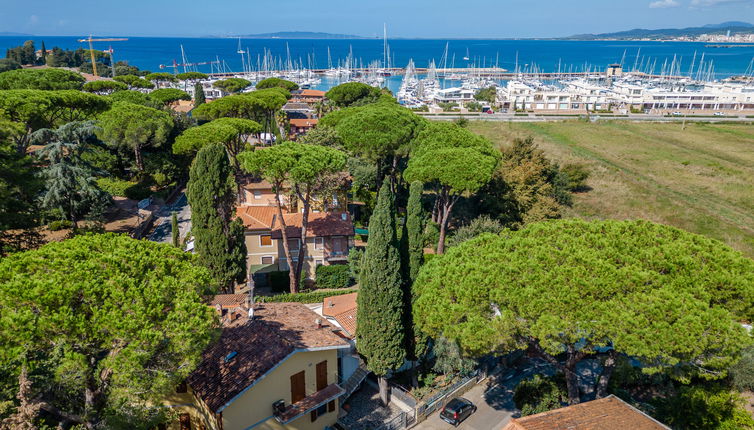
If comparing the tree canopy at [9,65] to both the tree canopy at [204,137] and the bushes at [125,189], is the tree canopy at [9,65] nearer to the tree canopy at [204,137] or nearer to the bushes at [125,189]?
the bushes at [125,189]

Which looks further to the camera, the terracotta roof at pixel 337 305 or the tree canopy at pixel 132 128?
the tree canopy at pixel 132 128

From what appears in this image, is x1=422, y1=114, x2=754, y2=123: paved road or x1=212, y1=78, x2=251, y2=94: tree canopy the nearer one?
x1=422, y1=114, x2=754, y2=123: paved road

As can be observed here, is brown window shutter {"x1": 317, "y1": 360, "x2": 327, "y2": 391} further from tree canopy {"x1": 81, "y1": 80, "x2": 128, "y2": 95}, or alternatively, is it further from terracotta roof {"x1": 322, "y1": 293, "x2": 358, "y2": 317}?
tree canopy {"x1": 81, "y1": 80, "x2": 128, "y2": 95}

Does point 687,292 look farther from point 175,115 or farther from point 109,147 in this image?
point 175,115

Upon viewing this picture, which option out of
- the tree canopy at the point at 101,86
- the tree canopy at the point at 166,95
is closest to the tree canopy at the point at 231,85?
the tree canopy at the point at 166,95

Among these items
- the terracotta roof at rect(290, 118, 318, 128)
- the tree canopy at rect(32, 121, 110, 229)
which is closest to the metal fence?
the tree canopy at rect(32, 121, 110, 229)

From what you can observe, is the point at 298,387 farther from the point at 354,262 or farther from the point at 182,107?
the point at 182,107

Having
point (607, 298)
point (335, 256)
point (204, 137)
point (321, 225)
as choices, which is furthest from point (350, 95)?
point (607, 298)
